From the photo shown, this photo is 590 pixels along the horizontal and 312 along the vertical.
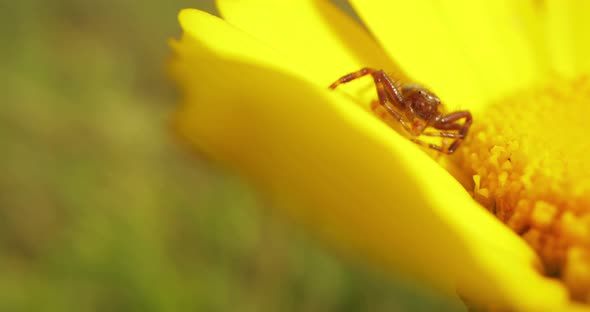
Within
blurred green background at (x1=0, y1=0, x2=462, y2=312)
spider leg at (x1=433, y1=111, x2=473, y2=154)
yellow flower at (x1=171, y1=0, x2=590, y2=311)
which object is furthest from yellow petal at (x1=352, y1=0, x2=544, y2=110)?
blurred green background at (x1=0, y1=0, x2=462, y2=312)

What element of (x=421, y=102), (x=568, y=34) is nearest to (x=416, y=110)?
(x=421, y=102)

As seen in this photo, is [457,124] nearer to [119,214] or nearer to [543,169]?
[543,169]

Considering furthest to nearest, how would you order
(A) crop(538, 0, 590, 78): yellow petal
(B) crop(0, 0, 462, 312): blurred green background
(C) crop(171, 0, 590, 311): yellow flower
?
(B) crop(0, 0, 462, 312): blurred green background
(A) crop(538, 0, 590, 78): yellow petal
(C) crop(171, 0, 590, 311): yellow flower

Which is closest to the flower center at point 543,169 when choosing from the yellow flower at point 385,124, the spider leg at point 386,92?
the yellow flower at point 385,124

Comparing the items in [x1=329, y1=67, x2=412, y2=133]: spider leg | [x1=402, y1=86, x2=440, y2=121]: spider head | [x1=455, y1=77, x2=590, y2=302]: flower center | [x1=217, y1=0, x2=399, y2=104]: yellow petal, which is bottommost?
[x1=455, y1=77, x2=590, y2=302]: flower center

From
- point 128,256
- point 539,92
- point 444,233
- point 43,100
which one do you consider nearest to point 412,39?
point 539,92

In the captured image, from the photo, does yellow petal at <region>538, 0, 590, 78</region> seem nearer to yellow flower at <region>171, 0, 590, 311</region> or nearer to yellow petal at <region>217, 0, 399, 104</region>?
yellow flower at <region>171, 0, 590, 311</region>
